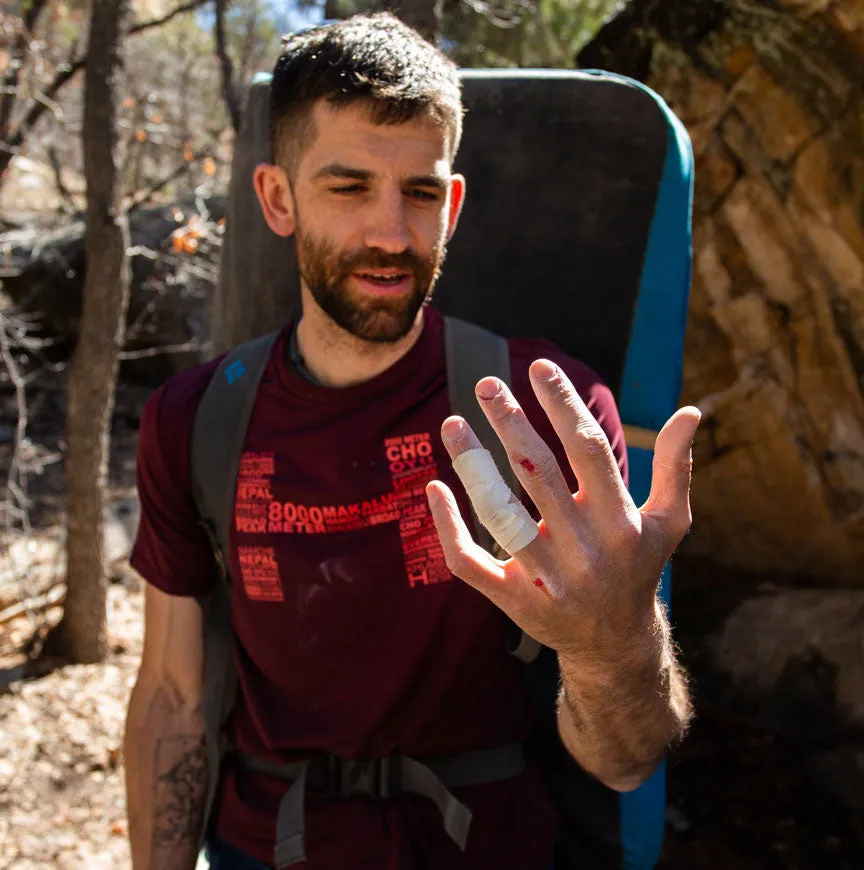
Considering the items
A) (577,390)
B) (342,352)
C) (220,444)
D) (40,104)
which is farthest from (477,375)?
(40,104)

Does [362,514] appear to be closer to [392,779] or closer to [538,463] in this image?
[392,779]

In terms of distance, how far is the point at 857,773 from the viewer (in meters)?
2.64

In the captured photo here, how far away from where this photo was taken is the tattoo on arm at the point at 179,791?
6.55ft

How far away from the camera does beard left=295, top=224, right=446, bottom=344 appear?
1827 mm

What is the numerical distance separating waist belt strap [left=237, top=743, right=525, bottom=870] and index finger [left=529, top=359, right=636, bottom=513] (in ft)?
2.94

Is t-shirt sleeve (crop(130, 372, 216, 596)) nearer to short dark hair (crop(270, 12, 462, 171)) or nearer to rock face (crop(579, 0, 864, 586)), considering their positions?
short dark hair (crop(270, 12, 462, 171))

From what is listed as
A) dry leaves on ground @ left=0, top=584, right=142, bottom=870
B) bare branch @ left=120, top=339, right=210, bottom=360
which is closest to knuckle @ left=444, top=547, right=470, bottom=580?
dry leaves on ground @ left=0, top=584, right=142, bottom=870

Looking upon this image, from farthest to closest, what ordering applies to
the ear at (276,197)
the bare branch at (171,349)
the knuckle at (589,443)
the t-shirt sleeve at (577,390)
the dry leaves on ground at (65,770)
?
1. the bare branch at (171,349)
2. the dry leaves on ground at (65,770)
3. the ear at (276,197)
4. the t-shirt sleeve at (577,390)
5. the knuckle at (589,443)

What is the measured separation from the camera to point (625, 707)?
138 centimetres

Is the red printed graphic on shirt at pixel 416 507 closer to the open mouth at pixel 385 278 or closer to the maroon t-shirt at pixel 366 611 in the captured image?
the maroon t-shirt at pixel 366 611

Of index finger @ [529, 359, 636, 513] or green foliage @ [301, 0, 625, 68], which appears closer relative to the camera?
index finger @ [529, 359, 636, 513]

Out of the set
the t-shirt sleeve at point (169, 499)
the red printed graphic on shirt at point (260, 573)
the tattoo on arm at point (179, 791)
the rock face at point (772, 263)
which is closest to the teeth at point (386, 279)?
the t-shirt sleeve at point (169, 499)

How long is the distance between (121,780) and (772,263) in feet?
10.8

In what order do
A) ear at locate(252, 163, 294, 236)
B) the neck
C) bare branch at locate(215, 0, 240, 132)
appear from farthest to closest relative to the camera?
bare branch at locate(215, 0, 240, 132) < ear at locate(252, 163, 294, 236) < the neck
